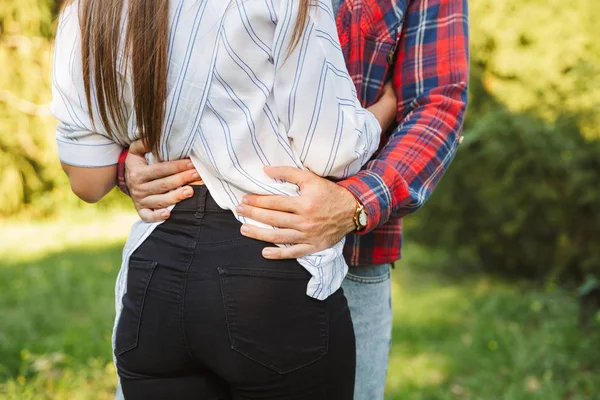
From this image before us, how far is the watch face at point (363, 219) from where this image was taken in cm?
→ 137

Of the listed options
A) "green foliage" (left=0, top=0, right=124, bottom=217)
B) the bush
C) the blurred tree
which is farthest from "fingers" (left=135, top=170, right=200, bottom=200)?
"green foliage" (left=0, top=0, right=124, bottom=217)

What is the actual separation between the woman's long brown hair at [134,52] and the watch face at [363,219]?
1.17ft

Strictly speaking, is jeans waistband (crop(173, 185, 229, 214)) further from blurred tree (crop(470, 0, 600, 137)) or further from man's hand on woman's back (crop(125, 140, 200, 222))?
blurred tree (crop(470, 0, 600, 137))

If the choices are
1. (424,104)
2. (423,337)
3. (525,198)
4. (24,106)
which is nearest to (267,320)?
(424,104)

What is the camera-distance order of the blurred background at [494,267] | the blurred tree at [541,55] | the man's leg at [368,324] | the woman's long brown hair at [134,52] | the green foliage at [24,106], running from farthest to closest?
the green foliage at [24,106], the blurred tree at [541,55], the blurred background at [494,267], the man's leg at [368,324], the woman's long brown hair at [134,52]

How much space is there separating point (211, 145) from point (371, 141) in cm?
32

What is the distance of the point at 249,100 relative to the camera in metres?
1.24

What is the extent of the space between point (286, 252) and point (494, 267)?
449cm

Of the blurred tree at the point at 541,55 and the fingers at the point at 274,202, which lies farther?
the blurred tree at the point at 541,55

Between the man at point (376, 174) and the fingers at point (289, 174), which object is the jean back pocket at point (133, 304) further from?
the fingers at point (289, 174)

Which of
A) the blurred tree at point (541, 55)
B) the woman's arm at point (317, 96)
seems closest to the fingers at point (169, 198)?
the woman's arm at point (317, 96)

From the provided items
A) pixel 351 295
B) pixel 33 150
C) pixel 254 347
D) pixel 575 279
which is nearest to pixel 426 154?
pixel 351 295

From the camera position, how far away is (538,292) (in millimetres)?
4781

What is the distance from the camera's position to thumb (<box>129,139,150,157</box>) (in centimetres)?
138
